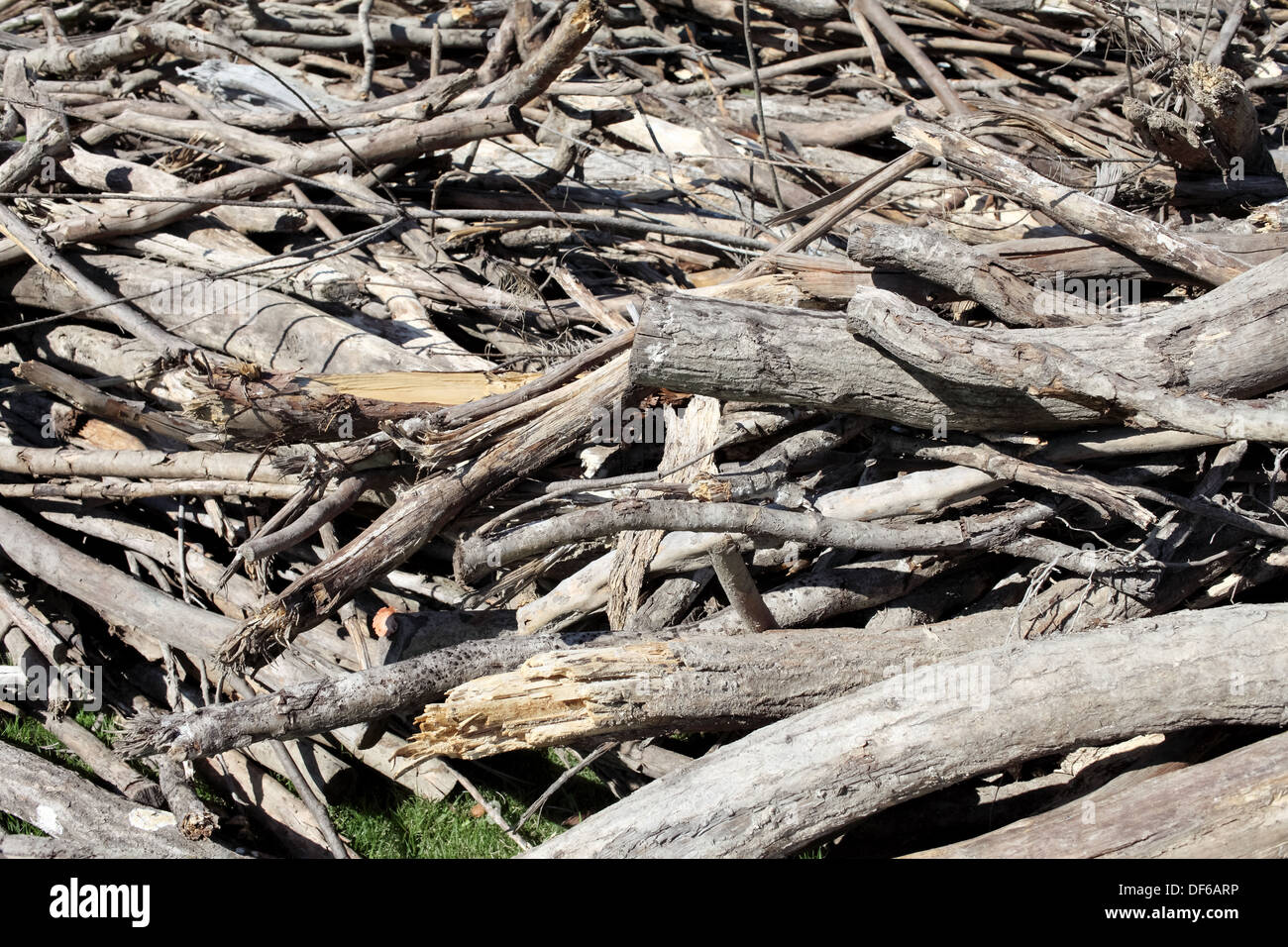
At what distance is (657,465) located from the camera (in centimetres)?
408

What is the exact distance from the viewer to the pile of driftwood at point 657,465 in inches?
117

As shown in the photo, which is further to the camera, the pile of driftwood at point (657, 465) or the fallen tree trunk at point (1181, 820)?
the pile of driftwood at point (657, 465)

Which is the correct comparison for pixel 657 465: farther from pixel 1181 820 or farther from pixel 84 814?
pixel 84 814

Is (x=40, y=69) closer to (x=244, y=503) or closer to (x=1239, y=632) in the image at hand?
(x=244, y=503)

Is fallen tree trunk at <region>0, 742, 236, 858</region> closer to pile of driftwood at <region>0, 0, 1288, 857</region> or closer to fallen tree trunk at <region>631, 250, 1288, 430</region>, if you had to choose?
pile of driftwood at <region>0, 0, 1288, 857</region>

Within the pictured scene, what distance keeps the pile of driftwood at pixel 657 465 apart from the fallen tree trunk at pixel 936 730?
0.04ft

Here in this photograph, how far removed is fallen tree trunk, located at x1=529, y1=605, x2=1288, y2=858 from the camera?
2814 mm

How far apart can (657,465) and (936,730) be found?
1.62 metres

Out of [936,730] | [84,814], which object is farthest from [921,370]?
[84,814]

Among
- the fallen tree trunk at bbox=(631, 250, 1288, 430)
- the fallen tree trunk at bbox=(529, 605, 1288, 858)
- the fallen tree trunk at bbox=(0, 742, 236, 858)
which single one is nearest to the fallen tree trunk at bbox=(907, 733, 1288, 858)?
the fallen tree trunk at bbox=(529, 605, 1288, 858)

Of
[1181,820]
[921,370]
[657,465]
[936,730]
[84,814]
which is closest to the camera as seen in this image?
[1181,820]

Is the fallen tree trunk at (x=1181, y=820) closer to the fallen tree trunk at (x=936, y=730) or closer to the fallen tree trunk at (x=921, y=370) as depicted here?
the fallen tree trunk at (x=936, y=730)

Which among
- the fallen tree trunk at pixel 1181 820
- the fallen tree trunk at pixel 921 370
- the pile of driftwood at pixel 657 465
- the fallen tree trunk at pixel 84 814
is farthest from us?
the fallen tree trunk at pixel 84 814

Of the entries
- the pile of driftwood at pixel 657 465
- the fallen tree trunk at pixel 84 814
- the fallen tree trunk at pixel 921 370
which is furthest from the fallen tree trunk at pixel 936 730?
the fallen tree trunk at pixel 84 814
